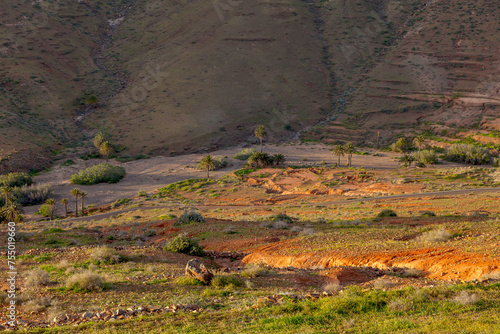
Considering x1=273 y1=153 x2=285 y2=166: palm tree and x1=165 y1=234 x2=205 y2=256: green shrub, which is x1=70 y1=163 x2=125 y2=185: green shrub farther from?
x1=165 y1=234 x2=205 y2=256: green shrub

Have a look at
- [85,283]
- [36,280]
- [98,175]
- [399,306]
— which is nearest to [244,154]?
[98,175]

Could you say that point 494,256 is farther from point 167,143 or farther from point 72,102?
point 72,102

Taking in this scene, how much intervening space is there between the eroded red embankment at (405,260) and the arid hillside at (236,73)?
47270mm

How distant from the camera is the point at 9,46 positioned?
7531cm

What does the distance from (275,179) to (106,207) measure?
18334mm

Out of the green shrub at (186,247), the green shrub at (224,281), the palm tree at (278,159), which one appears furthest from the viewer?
the palm tree at (278,159)

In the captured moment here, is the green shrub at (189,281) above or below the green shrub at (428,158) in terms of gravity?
above

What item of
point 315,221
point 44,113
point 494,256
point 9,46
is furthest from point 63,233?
point 9,46

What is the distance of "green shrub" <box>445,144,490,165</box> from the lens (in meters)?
51.2

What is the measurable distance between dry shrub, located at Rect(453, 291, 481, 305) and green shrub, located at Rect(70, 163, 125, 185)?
46.6m

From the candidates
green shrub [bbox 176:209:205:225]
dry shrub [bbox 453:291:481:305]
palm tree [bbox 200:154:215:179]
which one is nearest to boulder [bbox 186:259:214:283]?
dry shrub [bbox 453:291:481:305]

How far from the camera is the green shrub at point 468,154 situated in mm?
51219

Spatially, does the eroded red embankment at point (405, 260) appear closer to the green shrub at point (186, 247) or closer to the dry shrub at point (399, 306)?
the green shrub at point (186, 247)

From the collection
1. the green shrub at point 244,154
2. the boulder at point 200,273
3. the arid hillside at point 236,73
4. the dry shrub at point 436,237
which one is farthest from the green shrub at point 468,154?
the boulder at point 200,273
